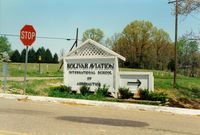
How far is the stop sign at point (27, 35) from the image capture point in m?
16.6

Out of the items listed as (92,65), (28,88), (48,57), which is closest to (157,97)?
(92,65)

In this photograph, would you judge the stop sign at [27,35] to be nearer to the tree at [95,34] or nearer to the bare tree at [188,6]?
the bare tree at [188,6]

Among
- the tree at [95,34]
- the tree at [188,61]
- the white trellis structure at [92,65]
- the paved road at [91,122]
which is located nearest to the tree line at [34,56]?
the tree at [95,34]

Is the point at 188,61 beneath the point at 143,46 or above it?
beneath

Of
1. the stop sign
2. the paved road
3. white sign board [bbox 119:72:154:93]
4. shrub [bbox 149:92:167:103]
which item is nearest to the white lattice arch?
white sign board [bbox 119:72:154:93]

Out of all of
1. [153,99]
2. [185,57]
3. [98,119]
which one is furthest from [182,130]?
→ [185,57]

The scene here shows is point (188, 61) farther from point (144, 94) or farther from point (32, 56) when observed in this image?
point (144, 94)

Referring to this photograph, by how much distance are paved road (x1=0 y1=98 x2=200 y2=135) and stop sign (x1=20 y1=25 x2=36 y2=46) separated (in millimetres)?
4716

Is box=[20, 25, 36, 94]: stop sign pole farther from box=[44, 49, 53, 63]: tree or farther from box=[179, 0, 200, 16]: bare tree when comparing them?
box=[44, 49, 53, 63]: tree

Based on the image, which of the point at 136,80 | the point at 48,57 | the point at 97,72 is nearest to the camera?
the point at 136,80

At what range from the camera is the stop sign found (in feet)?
54.4

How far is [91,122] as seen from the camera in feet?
31.5

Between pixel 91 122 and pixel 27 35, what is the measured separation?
8.12m

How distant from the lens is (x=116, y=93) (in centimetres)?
1659
